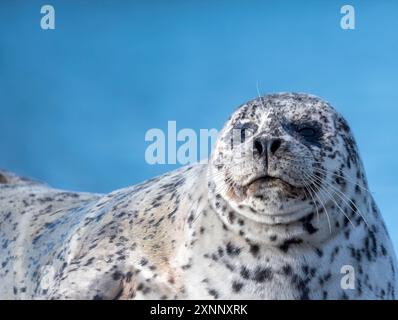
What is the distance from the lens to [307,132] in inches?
206

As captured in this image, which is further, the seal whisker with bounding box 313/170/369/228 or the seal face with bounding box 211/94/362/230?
the seal whisker with bounding box 313/170/369/228

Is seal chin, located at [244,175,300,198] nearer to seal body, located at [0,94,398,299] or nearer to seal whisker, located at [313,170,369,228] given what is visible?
seal body, located at [0,94,398,299]

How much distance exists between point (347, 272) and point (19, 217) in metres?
3.52

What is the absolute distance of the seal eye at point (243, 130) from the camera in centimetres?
519

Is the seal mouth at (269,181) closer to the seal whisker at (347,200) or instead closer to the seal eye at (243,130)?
the seal whisker at (347,200)

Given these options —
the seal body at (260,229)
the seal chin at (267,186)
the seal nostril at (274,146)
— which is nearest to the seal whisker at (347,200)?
the seal body at (260,229)

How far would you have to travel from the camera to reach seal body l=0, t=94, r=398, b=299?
16.2ft

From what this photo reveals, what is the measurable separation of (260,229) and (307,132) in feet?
2.17

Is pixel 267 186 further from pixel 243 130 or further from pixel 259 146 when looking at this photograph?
pixel 243 130

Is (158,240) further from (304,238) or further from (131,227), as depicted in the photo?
(304,238)

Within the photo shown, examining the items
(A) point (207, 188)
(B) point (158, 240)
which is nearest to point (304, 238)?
(A) point (207, 188)

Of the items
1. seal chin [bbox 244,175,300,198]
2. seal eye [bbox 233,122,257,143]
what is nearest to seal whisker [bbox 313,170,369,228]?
seal chin [bbox 244,175,300,198]

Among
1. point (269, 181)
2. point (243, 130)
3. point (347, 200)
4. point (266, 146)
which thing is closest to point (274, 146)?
point (266, 146)
